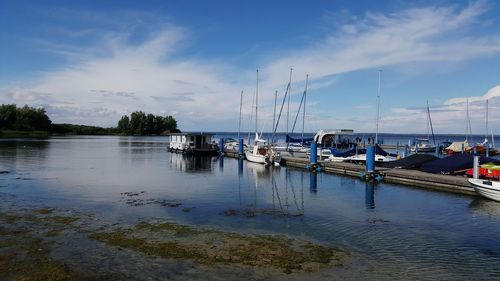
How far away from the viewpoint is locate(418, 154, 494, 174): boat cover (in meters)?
32.9

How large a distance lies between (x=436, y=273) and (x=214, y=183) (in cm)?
2336

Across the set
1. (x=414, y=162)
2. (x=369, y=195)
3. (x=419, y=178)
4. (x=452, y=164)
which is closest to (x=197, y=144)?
(x=414, y=162)

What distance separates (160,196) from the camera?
26344 millimetres

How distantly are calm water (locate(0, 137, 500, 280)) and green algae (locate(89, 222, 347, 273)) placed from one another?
42.9 inches

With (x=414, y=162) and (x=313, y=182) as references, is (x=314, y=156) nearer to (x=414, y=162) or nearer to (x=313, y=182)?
(x=313, y=182)

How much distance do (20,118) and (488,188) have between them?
173258 mm

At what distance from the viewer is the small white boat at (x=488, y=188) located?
79.4ft

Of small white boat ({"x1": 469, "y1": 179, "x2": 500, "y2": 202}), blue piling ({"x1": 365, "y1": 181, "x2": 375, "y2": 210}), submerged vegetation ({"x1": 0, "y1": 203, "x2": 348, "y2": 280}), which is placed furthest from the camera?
blue piling ({"x1": 365, "y1": 181, "x2": 375, "y2": 210})

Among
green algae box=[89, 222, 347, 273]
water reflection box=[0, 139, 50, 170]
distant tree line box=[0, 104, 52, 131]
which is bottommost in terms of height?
green algae box=[89, 222, 347, 273]

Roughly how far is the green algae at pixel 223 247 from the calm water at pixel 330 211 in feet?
3.58

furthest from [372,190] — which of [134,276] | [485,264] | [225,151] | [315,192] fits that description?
[225,151]

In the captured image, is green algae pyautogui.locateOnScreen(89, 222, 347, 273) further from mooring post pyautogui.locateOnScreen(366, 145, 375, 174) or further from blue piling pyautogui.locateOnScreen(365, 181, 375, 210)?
mooring post pyautogui.locateOnScreen(366, 145, 375, 174)

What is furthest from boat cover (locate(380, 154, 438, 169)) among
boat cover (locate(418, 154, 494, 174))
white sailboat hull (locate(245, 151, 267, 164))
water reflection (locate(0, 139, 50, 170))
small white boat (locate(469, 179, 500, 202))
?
water reflection (locate(0, 139, 50, 170))

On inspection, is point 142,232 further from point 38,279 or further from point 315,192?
point 315,192
